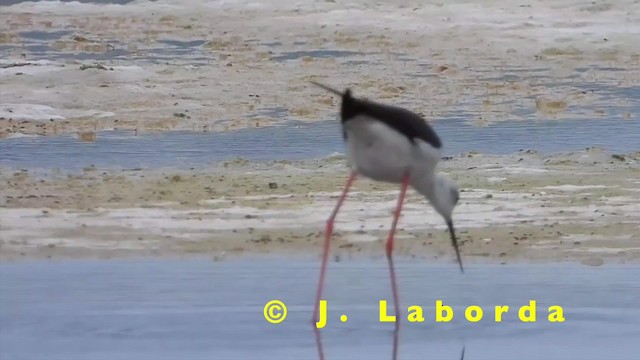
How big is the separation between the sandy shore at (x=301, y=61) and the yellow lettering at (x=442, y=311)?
641cm

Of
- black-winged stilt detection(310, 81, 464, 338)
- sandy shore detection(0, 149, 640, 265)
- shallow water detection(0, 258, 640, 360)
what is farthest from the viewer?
sandy shore detection(0, 149, 640, 265)

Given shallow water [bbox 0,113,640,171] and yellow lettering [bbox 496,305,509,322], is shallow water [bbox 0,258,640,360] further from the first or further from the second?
shallow water [bbox 0,113,640,171]

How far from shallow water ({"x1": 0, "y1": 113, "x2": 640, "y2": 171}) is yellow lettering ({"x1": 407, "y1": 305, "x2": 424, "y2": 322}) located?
14.8 ft

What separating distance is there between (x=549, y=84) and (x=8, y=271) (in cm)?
916

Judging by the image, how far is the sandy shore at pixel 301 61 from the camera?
45.8ft

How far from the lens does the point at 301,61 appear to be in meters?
17.5

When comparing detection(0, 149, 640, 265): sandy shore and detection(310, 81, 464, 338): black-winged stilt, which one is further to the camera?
detection(0, 149, 640, 265): sandy shore

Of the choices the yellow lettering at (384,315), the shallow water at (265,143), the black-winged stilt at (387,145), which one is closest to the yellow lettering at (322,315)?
the black-winged stilt at (387,145)

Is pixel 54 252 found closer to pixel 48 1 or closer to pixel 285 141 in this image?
pixel 285 141

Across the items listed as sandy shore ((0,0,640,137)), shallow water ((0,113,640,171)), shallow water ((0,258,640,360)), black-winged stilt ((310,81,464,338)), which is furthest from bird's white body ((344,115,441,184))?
sandy shore ((0,0,640,137))

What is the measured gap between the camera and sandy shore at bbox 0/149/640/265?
844 cm

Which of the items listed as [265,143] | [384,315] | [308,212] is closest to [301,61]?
[265,143]

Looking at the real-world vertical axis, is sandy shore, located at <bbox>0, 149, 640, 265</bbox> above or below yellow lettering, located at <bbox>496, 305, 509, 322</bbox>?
below

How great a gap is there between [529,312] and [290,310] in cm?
100
